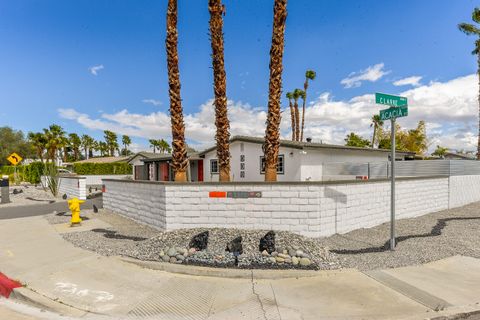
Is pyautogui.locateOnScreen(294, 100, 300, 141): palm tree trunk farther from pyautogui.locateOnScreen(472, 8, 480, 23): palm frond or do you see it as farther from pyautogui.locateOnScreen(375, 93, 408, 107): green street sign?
pyautogui.locateOnScreen(375, 93, 408, 107): green street sign

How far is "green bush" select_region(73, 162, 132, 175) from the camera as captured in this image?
39125mm

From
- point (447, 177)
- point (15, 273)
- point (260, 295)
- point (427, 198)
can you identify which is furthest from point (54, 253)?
point (447, 177)

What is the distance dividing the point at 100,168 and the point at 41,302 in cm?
3955

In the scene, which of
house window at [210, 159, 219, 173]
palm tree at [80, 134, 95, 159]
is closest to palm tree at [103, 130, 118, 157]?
palm tree at [80, 134, 95, 159]

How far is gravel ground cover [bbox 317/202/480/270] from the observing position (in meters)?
6.22

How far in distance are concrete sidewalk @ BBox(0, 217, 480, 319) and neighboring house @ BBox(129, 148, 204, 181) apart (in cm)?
1484

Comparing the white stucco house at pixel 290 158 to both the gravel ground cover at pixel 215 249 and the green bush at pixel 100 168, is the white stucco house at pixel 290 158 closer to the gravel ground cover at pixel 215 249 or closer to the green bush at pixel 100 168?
the gravel ground cover at pixel 215 249

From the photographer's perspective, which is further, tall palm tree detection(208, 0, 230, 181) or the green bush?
the green bush

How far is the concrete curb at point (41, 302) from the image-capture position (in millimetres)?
4215

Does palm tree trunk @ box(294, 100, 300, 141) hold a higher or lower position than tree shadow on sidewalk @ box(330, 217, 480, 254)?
higher

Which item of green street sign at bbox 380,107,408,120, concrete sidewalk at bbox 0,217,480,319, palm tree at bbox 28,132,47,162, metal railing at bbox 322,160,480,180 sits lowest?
concrete sidewalk at bbox 0,217,480,319

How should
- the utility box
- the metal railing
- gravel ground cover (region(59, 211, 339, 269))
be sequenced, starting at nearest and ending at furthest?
gravel ground cover (region(59, 211, 339, 269)), the metal railing, the utility box

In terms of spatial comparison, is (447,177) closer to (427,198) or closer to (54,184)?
(427,198)

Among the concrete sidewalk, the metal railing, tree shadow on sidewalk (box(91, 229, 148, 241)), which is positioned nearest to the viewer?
the concrete sidewalk
